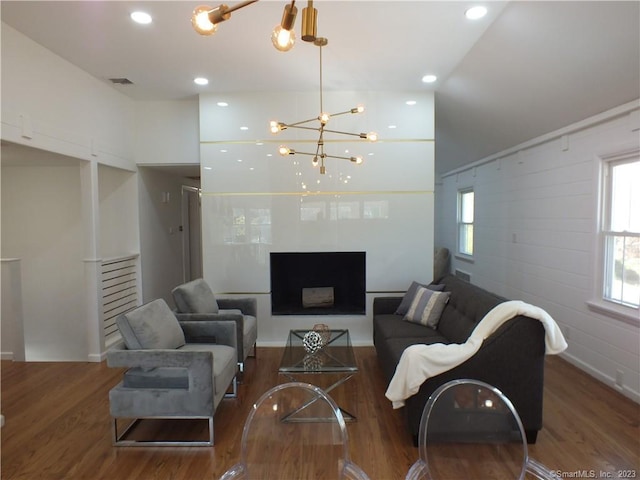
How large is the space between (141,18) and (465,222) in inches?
224

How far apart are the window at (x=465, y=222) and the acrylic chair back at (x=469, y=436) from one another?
502cm

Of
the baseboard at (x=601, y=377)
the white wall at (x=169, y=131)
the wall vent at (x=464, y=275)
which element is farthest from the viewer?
the wall vent at (x=464, y=275)

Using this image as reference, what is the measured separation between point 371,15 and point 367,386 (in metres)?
3.03

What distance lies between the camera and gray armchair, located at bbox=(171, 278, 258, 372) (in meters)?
3.16

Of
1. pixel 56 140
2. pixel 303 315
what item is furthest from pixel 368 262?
pixel 56 140

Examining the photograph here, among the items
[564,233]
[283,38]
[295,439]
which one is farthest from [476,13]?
[295,439]

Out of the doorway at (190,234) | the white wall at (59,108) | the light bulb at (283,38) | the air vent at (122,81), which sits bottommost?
the doorway at (190,234)

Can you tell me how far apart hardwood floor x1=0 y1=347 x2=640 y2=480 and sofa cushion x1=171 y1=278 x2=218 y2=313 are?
0.79 meters

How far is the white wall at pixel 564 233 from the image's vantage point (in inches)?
120

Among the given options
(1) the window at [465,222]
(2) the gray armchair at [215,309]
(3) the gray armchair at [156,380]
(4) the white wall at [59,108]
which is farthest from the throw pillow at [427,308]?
(4) the white wall at [59,108]

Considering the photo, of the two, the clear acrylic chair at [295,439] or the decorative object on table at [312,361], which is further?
the decorative object on table at [312,361]

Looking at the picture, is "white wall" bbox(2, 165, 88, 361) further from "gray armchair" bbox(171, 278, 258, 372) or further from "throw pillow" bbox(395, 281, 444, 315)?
"throw pillow" bbox(395, 281, 444, 315)

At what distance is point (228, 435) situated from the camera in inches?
99.0

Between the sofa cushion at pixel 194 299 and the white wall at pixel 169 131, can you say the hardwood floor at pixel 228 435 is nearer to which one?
the sofa cushion at pixel 194 299
